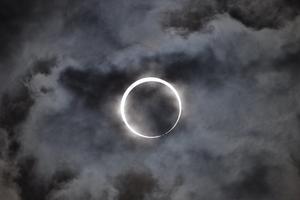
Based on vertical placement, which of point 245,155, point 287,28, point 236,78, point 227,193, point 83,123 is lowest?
point 227,193

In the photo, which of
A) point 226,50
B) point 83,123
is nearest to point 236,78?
point 226,50

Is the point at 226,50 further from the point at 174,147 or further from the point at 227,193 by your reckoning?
the point at 227,193

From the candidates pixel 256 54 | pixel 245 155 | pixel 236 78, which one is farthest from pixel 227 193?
pixel 256 54

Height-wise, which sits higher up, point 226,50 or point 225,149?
point 226,50

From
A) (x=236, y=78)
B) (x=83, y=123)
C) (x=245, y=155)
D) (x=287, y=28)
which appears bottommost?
(x=245, y=155)

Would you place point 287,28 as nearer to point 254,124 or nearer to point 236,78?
point 236,78

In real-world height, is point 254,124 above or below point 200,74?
below

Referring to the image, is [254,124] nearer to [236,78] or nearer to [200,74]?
[236,78]

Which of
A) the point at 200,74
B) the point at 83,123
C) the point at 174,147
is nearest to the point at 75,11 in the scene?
the point at 83,123
